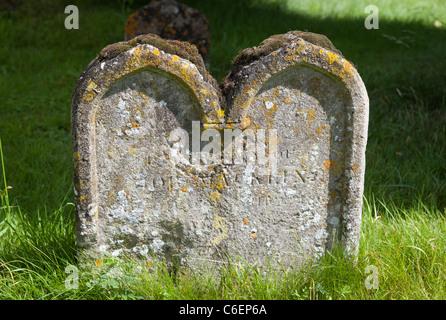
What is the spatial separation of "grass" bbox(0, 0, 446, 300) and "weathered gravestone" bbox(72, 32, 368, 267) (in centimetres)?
16

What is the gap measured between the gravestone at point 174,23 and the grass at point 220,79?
1.38ft

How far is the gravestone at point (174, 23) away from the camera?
17.2ft

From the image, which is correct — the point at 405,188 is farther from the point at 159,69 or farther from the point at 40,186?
the point at 40,186

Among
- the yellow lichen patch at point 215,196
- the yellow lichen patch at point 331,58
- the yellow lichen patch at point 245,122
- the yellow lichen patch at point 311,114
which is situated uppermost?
the yellow lichen patch at point 331,58

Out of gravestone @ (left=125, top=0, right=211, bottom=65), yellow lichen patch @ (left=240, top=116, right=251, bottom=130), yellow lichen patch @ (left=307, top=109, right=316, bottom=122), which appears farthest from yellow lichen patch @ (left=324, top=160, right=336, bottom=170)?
gravestone @ (left=125, top=0, right=211, bottom=65)

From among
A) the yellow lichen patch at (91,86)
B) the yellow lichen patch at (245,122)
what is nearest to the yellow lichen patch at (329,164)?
the yellow lichen patch at (245,122)

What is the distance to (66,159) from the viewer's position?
4.13m

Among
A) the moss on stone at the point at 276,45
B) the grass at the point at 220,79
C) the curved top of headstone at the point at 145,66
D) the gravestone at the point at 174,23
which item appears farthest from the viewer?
the gravestone at the point at 174,23

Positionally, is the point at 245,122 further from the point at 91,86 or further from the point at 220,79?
the point at 220,79

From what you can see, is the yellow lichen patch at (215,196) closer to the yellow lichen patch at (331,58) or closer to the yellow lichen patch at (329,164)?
the yellow lichen patch at (329,164)

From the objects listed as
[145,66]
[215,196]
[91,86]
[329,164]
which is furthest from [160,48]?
[329,164]

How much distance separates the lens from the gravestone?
5.24 meters

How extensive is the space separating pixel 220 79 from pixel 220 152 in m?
3.13
